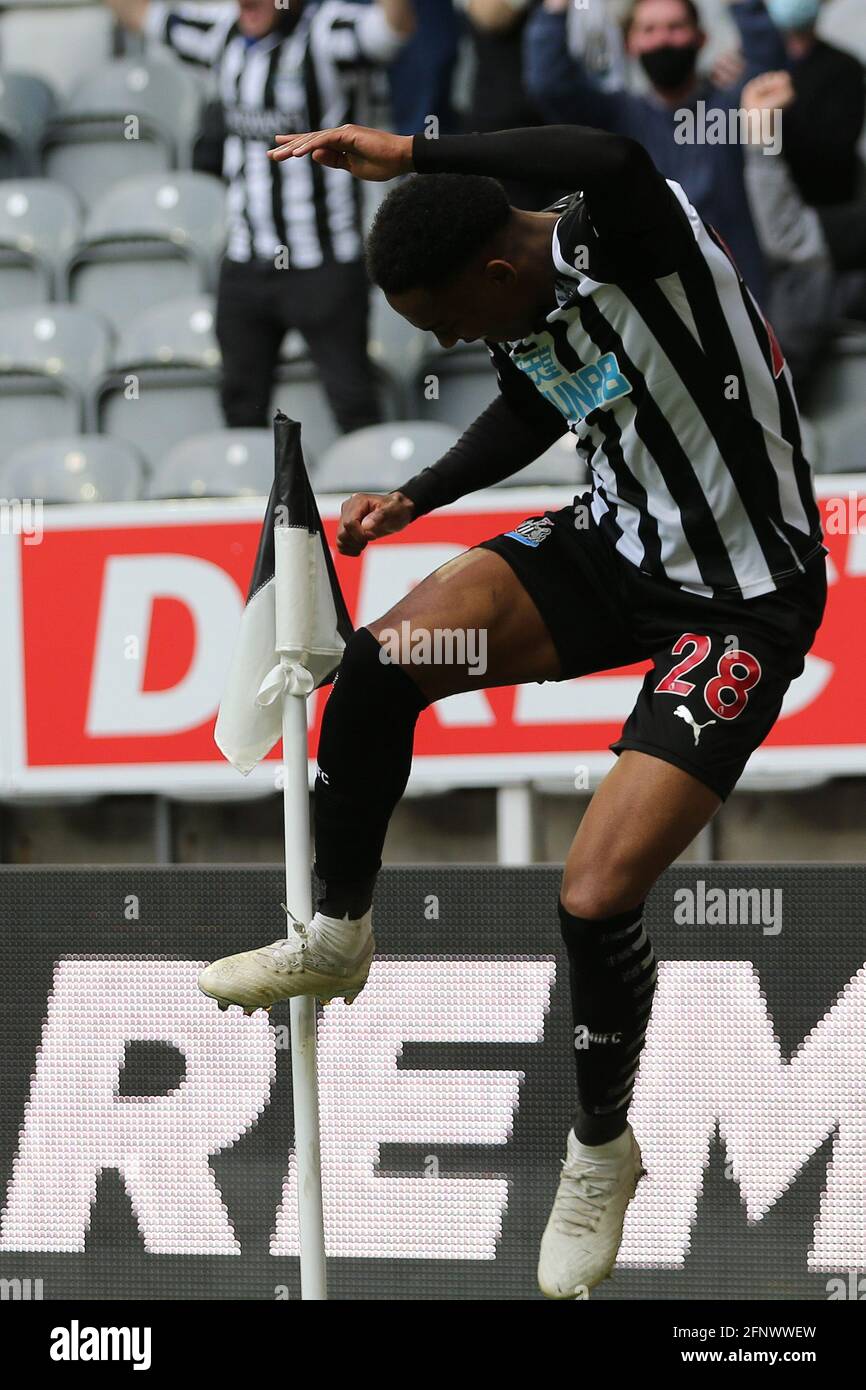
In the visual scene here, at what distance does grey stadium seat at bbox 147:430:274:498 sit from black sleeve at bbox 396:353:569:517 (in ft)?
5.52

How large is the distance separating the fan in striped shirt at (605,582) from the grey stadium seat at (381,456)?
149 centimetres

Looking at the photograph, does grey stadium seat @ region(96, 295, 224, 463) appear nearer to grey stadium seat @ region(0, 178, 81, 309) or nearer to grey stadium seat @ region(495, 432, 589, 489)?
grey stadium seat @ region(0, 178, 81, 309)

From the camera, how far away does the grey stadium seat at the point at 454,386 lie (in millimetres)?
4453

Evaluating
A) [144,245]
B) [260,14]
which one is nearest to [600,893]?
[260,14]

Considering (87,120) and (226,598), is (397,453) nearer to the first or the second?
(226,598)

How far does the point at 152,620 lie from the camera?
375cm

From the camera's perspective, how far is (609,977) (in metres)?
2.25

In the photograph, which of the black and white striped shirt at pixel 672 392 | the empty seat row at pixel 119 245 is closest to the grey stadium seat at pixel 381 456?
the empty seat row at pixel 119 245

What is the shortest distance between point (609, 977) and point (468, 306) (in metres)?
0.92

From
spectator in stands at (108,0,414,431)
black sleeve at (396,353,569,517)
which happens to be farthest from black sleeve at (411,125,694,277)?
spectator in stands at (108,0,414,431)

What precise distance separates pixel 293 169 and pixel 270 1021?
2338 millimetres

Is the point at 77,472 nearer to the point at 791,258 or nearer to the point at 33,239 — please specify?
the point at 33,239

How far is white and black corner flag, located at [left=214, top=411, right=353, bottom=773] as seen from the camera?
99.1 inches

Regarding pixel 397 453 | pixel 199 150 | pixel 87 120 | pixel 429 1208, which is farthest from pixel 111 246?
pixel 429 1208
